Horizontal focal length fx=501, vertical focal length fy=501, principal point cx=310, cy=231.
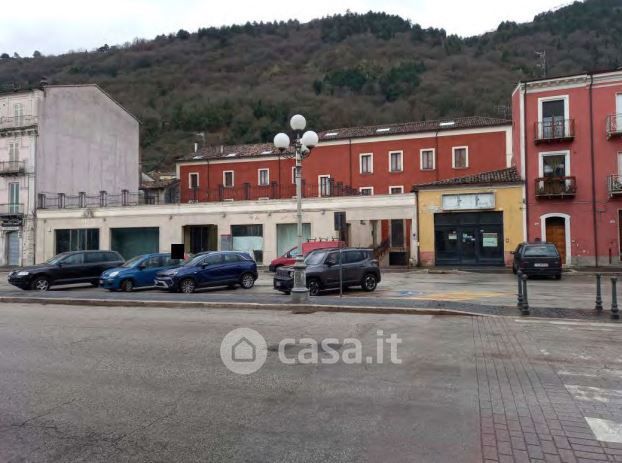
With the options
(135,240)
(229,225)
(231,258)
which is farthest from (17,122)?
(231,258)

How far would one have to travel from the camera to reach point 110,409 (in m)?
5.32

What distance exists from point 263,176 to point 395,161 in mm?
12468

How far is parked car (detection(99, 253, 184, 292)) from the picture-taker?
18.6 metres

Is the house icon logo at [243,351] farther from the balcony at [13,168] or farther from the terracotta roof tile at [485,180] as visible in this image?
the balcony at [13,168]

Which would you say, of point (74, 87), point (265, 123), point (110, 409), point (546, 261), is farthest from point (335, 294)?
point (265, 123)

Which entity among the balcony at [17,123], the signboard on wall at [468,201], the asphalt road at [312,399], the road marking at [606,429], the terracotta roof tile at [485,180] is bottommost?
the road marking at [606,429]

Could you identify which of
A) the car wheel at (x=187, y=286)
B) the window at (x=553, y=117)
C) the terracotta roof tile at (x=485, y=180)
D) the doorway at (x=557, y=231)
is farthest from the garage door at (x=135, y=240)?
the window at (x=553, y=117)

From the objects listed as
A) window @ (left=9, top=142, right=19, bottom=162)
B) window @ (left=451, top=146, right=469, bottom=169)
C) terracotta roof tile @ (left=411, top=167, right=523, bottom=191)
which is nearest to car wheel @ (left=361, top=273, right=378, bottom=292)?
A: terracotta roof tile @ (left=411, top=167, right=523, bottom=191)

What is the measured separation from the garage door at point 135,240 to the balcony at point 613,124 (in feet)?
96.3

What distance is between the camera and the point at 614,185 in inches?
1121

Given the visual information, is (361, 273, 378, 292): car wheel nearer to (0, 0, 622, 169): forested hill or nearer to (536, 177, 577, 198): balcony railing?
(536, 177, 577, 198): balcony railing

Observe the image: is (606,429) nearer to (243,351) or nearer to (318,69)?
(243,351)

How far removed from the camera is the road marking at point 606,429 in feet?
14.7

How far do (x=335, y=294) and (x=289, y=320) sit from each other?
596 centimetres
